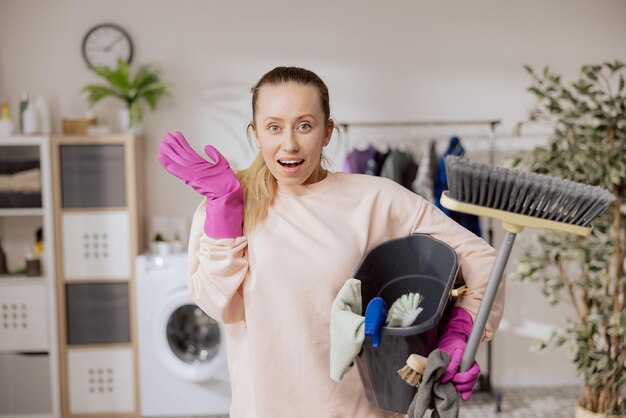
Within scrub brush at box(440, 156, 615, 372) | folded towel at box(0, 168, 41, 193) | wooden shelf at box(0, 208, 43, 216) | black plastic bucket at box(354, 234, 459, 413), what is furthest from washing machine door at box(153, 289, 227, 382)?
scrub brush at box(440, 156, 615, 372)

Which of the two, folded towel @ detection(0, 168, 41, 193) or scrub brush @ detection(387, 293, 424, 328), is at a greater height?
scrub brush @ detection(387, 293, 424, 328)

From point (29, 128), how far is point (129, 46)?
70 cm

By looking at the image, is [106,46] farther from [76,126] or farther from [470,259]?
[470,259]

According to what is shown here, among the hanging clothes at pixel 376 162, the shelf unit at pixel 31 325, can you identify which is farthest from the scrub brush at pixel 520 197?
the shelf unit at pixel 31 325

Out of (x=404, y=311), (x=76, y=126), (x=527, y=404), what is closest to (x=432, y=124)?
(x=527, y=404)

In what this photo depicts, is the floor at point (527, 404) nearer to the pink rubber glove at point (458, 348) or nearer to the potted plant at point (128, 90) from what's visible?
the potted plant at point (128, 90)

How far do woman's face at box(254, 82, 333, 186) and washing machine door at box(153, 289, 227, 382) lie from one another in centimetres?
233

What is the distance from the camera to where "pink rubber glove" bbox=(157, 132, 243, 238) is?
1.23m

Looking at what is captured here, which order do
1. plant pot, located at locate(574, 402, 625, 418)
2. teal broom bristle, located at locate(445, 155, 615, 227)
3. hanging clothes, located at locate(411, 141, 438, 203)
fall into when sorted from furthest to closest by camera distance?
hanging clothes, located at locate(411, 141, 438, 203)
plant pot, located at locate(574, 402, 625, 418)
teal broom bristle, located at locate(445, 155, 615, 227)

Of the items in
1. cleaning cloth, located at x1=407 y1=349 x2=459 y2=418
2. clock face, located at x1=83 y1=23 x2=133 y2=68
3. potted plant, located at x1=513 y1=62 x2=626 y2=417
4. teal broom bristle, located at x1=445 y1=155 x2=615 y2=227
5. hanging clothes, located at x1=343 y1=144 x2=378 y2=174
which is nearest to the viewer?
teal broom bristle, located at x1=445 y1=155 x2=615 y2=227

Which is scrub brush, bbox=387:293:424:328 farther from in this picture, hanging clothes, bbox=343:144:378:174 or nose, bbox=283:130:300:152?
hanging clothes, bbox=343:144:378:174

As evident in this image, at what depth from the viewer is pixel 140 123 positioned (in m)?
3.59

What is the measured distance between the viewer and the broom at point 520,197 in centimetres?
97

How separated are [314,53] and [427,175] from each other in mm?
959
